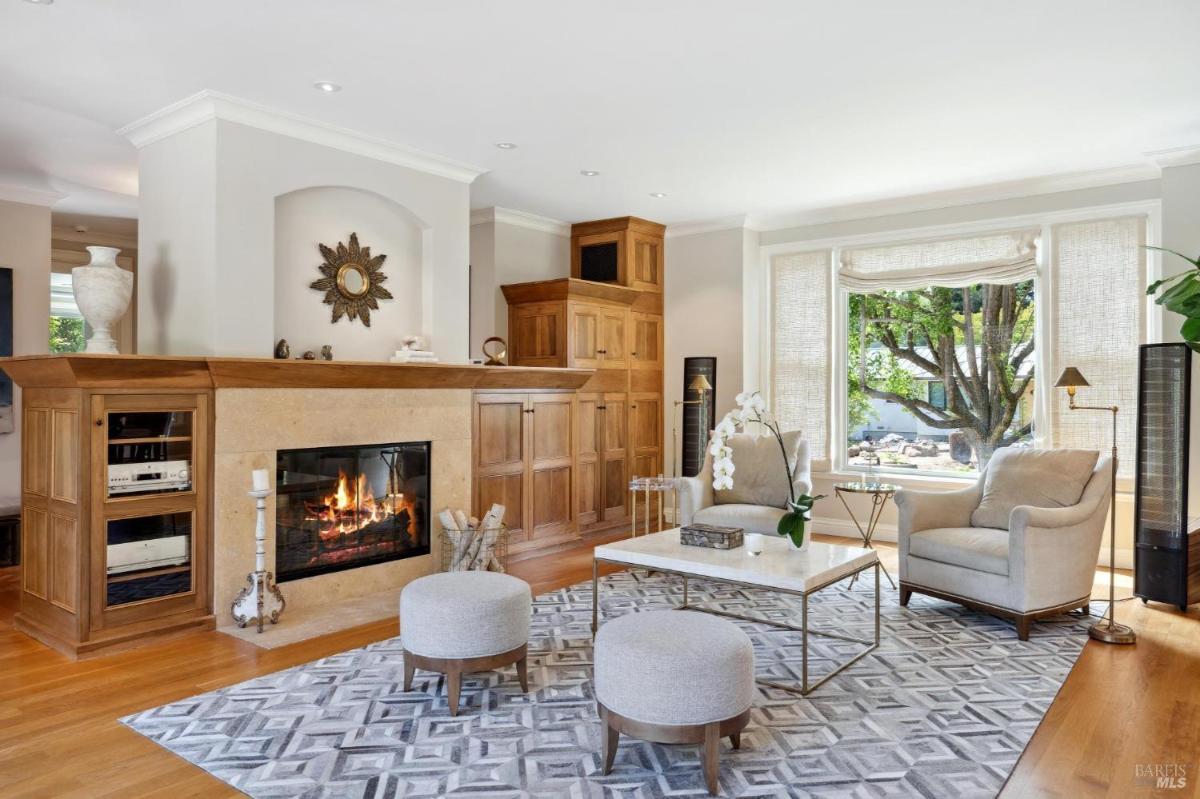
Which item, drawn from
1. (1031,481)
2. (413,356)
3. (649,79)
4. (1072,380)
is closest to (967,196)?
(1072,380)

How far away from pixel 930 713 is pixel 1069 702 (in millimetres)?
635

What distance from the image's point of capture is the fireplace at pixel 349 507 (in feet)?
14.9

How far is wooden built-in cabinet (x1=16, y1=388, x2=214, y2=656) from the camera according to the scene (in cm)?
381

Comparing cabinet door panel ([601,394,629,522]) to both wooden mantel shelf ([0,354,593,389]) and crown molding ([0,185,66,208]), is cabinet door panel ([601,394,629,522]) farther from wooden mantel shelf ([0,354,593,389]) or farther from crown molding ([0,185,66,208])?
crown molding ([0,185,66,208])

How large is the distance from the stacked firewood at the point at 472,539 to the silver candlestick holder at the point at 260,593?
1.15 m

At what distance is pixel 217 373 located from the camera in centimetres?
406

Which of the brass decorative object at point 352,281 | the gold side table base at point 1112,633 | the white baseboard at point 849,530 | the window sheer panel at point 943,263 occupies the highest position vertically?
the window sheer panel at point 943,263

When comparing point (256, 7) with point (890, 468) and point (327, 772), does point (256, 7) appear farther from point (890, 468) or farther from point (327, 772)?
point (890, 468)

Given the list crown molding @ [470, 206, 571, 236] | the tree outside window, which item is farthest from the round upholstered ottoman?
the tree outside window

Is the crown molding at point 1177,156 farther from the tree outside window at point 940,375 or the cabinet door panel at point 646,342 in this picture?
the cabinet door panel at point 646,342

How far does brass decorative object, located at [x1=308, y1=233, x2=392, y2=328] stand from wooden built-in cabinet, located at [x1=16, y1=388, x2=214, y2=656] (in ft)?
3.31

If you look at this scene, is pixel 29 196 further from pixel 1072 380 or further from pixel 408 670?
pixel 1072 380

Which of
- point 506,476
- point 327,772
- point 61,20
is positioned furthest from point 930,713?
point 61,20

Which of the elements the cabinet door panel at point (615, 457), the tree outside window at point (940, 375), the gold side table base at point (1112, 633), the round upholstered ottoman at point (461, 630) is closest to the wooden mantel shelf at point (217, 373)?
the round upholstered ottoman at point (461, 630)
